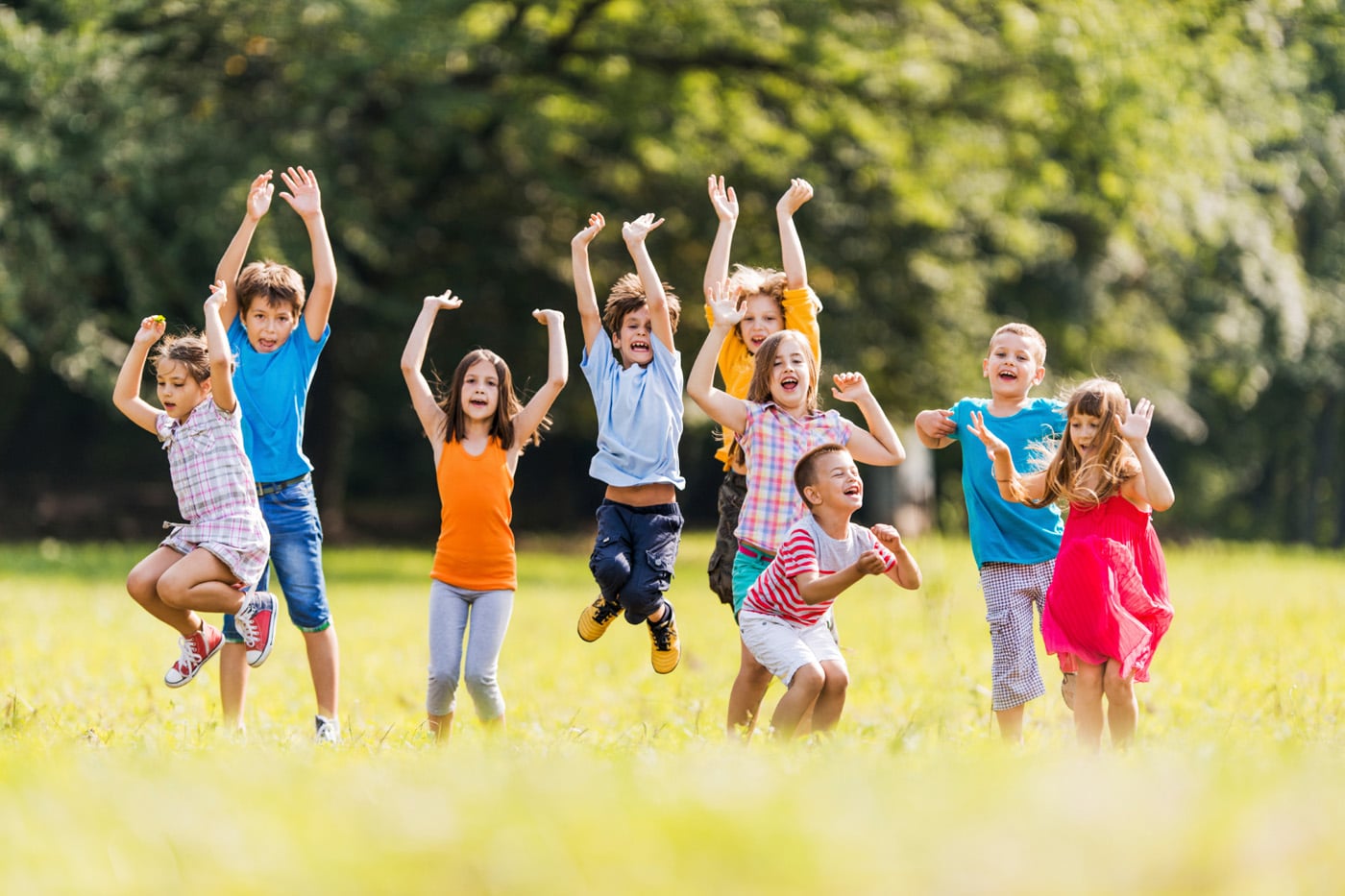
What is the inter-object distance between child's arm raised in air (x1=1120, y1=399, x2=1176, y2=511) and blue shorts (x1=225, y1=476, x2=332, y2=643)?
3461 millimetres

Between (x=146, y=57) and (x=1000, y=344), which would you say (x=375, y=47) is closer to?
(x=146, y=57)

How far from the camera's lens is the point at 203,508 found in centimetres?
611

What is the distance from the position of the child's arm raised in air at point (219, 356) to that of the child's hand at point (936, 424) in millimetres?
2951

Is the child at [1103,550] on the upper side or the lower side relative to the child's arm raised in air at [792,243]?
lower

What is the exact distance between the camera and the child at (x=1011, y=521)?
20.5 feet

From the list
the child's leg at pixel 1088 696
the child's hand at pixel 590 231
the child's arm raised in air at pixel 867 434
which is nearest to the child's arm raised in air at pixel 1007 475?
the child's arm raised in air at pixel 867 434

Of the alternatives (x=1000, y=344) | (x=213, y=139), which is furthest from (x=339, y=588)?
(x=1000, y=344)

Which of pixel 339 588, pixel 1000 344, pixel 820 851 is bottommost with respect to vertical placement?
pixel 339 588

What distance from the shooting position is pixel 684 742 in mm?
5879

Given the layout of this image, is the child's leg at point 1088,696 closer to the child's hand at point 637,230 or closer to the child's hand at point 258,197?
the child's hand at point 637,230

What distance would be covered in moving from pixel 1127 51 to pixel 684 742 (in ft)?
40.0

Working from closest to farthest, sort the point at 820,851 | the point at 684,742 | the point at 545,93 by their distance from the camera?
the point at 820,851 < the point at 684,742 < the point at 545,93

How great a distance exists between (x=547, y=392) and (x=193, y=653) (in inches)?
74.6

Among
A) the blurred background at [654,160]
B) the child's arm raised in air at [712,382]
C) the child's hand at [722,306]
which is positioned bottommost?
the child's arm raised in air at [712,382]
